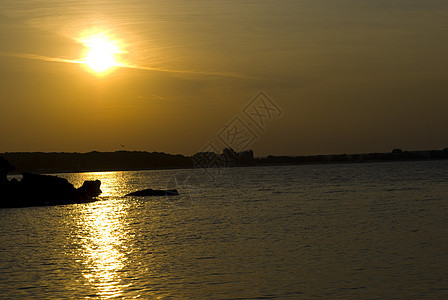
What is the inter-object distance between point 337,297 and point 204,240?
17625 millimetres

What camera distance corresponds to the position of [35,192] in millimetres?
86062

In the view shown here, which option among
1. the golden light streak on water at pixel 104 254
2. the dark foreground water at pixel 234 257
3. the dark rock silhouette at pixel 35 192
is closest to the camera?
the dark foreground water at pixel 234 257

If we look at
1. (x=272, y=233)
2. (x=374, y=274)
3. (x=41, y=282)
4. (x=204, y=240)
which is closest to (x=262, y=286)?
(x=374, y=274)

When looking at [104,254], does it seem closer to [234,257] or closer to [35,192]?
[234,257]

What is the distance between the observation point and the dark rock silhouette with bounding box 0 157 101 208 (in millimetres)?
83125

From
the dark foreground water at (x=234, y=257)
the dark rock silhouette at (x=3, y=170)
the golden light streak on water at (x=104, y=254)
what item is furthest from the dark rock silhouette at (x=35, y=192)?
the dark foreground water at (x=234, y=257)

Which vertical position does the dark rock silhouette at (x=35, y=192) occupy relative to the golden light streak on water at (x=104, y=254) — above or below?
above

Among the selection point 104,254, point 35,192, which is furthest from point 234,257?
point 35,192

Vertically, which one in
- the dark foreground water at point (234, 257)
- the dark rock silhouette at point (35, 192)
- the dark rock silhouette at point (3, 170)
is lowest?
the dark foreground water at point (234, 257)

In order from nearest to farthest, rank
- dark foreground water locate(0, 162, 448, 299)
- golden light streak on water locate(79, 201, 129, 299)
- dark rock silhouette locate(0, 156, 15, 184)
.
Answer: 1. dark foreground water locate(0, 162, 448, 299)
2. golden light streak on water locate(79, 201, 129, 299)
3. dark rock silhouette locate(0, 156, 15, 184)

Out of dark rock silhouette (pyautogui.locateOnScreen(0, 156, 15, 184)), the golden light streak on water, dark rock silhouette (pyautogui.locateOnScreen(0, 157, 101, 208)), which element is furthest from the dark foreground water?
dark rock silhouette (pyautogui.locateOnScreen(0, 156, 15, 184))

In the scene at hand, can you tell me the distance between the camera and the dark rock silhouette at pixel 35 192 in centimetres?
8312

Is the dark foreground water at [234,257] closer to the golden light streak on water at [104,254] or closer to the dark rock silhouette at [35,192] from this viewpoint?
the golden light streak on water at [104,254]

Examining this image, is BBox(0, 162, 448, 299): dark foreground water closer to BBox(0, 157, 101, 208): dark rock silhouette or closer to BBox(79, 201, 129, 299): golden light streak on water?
BBox(79, 201, 129, 299): golden light streak on water
